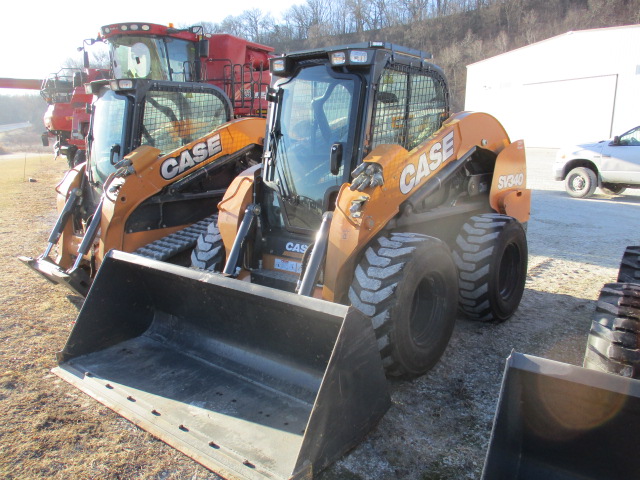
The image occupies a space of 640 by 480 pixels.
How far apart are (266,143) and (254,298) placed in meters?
1.76

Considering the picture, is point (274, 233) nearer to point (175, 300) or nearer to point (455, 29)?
point (175, 300)

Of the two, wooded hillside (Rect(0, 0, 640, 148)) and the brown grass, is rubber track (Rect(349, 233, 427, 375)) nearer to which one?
the brown grass

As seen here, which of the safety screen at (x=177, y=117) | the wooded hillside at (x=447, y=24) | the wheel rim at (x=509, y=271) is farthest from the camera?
the wooded hillside at (x=447, y=24)

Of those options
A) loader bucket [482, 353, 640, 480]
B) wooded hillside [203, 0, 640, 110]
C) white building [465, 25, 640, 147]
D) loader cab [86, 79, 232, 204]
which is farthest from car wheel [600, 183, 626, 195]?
wooded hillside [203, 0, 640, 110]

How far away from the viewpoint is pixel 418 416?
329 centimetres

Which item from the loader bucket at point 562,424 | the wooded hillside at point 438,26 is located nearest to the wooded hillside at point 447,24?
the wooded hillside at point 438,26

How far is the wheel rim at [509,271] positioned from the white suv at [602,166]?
8552 mm

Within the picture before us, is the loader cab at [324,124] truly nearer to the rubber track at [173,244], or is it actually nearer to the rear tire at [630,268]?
the rubber track at [173,244]

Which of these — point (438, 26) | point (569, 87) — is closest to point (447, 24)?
point (438, 26)

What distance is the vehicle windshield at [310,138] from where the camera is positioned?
4039 millimetres

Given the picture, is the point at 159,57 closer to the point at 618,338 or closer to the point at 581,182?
the point at 618,338

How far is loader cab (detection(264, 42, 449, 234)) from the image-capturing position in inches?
156

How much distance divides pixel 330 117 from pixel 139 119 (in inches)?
119

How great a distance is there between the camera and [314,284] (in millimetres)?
3471
